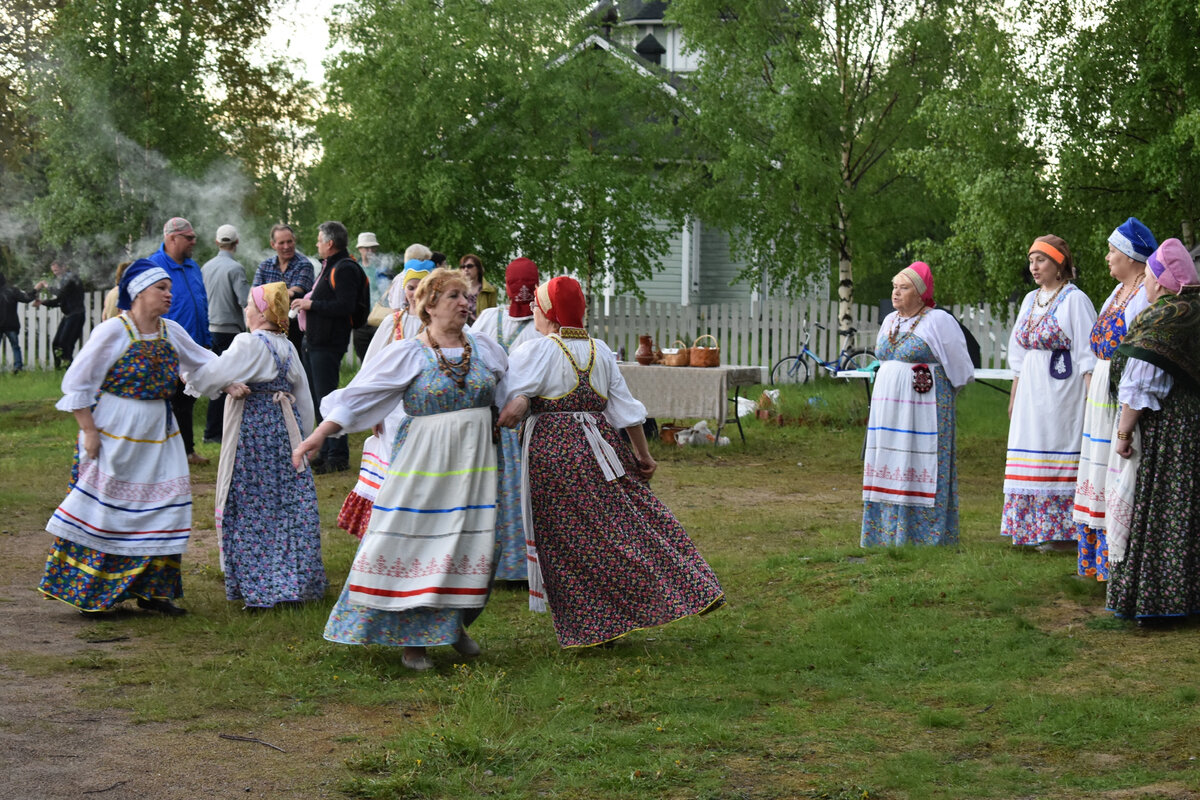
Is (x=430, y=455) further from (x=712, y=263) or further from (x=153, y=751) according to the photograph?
(x=712, y=263)

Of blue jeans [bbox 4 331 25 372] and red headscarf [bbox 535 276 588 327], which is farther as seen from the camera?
blue jeans [bbox 4 331 25 372]

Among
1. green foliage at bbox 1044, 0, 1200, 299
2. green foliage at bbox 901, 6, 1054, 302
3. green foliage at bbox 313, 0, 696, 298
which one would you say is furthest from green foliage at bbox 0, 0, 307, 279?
green foliage at bbox 1044, 0, 1200, 299

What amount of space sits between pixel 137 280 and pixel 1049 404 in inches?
218

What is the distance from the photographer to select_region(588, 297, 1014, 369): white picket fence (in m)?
19.9

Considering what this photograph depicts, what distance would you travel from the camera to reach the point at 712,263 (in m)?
31.0

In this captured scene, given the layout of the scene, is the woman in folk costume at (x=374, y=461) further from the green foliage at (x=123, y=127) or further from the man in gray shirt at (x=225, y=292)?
the green foliage at (x=123, y=127)

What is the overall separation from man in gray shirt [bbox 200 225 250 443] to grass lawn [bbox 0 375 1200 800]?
181 inches

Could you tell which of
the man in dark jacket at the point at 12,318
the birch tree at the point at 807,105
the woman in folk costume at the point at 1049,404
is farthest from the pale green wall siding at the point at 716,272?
the woman in folk costume at the point at 1049,404

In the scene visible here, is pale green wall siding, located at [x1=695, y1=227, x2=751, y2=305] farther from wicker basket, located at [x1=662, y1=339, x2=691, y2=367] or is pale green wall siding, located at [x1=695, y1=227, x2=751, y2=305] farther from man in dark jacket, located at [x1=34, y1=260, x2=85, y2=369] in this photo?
wicker basket, located at [x1=662, y1=339, x2=691, y2=367]

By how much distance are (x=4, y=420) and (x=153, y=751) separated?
12.3m

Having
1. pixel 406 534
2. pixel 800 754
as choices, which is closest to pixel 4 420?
pixel 406 534

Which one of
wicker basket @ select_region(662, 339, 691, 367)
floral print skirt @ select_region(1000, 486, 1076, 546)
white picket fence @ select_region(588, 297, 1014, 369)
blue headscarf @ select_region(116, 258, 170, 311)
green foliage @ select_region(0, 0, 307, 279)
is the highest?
green foliage @ select_region(0, 0, 307, 279)

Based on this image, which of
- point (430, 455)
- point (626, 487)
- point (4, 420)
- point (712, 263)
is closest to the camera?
point (430, 455)

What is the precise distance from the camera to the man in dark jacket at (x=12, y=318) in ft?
66.0
